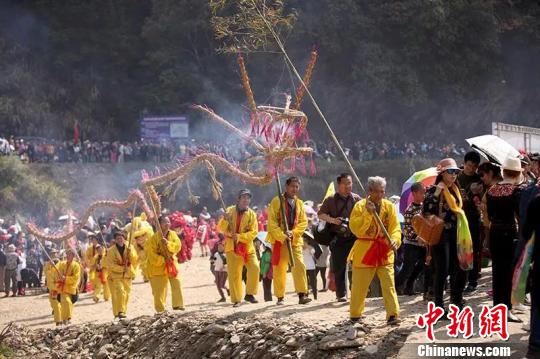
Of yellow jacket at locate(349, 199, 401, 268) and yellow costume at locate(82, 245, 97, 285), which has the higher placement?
yellow jacket at locate(349, 199, 401, 268)

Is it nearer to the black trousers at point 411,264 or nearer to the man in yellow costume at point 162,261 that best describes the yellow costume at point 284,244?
the black trousers at point 411,264

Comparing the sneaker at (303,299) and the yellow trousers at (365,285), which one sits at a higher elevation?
the yellow trousers at (365,285)

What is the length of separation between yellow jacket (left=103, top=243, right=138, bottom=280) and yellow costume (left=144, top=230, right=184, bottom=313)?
1375mm

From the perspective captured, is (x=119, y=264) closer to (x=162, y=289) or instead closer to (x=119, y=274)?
(x=119, y=274)

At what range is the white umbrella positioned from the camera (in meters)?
11.7

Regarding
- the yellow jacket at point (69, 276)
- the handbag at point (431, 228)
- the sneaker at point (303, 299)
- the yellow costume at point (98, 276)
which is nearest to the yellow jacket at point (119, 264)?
the yellow jacket at point (69, 276)

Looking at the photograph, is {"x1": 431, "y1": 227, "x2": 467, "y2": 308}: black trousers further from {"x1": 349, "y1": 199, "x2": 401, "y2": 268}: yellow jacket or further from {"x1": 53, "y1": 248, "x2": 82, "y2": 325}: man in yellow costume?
{"x1": 53, "y1": 248, "x2": 82, "y2": 325}: man in yellow costume

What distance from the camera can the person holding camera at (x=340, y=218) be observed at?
1195cm

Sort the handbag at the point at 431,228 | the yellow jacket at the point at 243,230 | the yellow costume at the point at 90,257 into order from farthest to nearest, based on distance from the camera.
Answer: the yellow costume at the point at 90,257 < the yellow jacket at the point at 243,230 < the handbag at the point at 431,228

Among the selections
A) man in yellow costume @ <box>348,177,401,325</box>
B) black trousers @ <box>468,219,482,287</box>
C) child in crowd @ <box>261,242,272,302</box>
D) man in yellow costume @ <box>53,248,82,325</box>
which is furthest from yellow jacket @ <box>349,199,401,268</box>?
man in yellow costume @ <box>53,248,82,325</box>

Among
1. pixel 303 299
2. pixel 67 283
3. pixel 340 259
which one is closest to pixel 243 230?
pixel 303 299

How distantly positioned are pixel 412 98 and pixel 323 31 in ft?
16.2

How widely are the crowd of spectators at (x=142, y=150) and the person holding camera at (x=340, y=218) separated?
897 inches

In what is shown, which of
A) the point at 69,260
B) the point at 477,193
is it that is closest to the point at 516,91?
the point at 69,260
